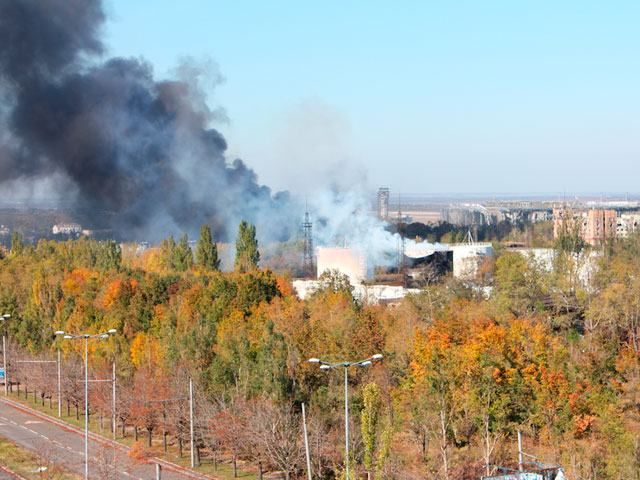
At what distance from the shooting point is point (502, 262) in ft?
248

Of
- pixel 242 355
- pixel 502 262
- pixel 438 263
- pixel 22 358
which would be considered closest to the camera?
pixel 242 355

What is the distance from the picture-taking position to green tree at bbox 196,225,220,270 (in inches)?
3162

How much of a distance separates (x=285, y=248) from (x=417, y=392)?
6096 centimetres

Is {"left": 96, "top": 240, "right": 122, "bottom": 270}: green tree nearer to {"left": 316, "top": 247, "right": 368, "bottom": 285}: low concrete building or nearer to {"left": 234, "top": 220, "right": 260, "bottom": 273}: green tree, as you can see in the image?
{"left": 234, "top": 220, "right": 260, "bottom": 273}: green tree

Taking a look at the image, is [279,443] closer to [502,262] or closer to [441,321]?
[441,321]

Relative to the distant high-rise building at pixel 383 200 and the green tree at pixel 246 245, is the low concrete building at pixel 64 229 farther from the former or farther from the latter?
the green tree at pixel 246 245

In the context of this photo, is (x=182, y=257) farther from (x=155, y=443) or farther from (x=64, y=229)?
(x=64, y=229)

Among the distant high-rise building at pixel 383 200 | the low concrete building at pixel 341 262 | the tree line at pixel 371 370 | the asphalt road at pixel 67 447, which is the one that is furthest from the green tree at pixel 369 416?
the distant high-rise building at pixel 383 200

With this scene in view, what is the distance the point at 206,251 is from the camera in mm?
80375

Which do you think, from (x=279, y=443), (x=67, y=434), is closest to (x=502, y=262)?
(x=67, y=434)

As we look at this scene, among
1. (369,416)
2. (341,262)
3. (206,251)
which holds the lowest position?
(369,416)

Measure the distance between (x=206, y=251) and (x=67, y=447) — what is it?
1451 inches

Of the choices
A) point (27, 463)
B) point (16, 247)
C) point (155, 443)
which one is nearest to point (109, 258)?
point (16, 247)

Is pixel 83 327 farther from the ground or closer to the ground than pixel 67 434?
farther from the ground
